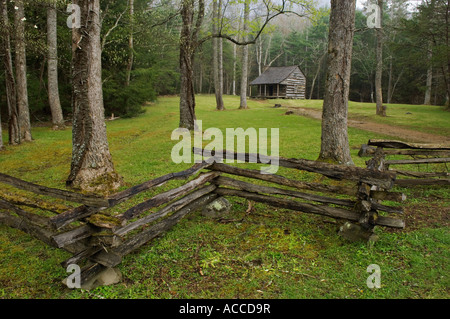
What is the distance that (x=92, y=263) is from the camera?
345 centimetres

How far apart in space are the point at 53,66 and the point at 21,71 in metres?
3.58

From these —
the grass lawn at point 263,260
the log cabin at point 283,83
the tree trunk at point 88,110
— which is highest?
the log cabin at point 283,83

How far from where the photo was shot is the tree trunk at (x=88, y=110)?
6.05 metres

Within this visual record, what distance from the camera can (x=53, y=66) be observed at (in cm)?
1556

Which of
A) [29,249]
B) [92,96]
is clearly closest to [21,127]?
[92,96]

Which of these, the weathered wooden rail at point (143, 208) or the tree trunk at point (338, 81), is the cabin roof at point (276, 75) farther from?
the weathered wooden rail at point (143, 208)

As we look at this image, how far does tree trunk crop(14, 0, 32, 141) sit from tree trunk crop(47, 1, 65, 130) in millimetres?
2046

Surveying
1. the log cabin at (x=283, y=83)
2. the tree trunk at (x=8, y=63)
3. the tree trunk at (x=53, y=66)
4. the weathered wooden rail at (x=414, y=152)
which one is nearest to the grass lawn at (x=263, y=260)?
the weathered wooden rail at (x=414, y=152)

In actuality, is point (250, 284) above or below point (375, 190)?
below

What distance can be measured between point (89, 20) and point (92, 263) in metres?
4.92

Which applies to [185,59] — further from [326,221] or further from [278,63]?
[278,63]

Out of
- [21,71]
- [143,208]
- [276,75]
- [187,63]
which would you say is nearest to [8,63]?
[21,71]

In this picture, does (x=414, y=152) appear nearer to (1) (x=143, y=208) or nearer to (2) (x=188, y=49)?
(1) (x=143, y=208)

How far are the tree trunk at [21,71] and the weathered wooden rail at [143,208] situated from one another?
925cm
